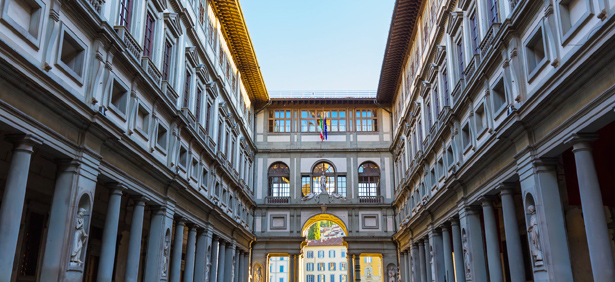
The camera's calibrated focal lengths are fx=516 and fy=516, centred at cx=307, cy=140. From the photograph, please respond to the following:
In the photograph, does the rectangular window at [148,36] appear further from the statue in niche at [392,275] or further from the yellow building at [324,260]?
the yellow building at [324,260]

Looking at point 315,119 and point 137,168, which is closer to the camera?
point 137,168

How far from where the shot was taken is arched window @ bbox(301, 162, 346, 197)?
168ft

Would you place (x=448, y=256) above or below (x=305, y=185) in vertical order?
below

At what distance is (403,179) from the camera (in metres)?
44.7

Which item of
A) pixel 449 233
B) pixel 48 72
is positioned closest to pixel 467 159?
pixel 449 233

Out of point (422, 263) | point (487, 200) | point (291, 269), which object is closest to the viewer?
point (487, 200)

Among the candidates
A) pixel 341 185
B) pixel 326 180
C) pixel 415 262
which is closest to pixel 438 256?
pixel 415 262

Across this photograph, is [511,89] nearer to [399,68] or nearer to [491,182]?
[491,182]

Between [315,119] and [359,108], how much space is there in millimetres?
4725

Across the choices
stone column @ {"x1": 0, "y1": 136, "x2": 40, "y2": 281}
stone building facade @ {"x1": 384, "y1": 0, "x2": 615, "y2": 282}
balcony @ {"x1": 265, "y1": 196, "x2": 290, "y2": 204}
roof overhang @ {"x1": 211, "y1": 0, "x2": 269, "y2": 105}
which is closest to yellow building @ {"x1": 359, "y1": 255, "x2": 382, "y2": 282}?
balcony @ {"x1": 265, "y1": 196, "x2": 290, "y2": 204}

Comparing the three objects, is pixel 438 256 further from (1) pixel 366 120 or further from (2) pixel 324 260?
(2) pixel 324 260

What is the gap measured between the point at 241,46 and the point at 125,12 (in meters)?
20.3

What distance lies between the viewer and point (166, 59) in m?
26.6

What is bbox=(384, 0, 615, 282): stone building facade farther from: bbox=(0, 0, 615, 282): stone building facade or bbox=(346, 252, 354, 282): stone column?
bbox=(346, 252, 354, 282): stone column
